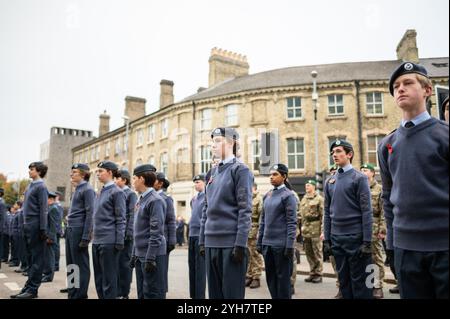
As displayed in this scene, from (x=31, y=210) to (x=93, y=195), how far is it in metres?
1.34

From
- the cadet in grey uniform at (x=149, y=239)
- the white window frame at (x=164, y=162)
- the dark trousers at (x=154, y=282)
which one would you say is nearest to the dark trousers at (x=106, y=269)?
the cadet in grey uniform at (x=149, y=239)

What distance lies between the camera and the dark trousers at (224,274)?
3.86 meters

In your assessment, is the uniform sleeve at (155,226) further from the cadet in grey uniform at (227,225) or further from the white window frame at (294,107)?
the white window frame at (294,107)

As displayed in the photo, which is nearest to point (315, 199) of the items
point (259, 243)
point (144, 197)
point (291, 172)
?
point (259, 243)

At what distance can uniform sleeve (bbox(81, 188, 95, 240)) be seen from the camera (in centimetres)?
606

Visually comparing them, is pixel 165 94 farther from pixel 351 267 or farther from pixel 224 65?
pixel 351 267

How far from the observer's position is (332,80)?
26.2 meters

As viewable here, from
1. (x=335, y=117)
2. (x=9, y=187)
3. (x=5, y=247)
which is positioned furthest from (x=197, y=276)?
(x=9, y=187)

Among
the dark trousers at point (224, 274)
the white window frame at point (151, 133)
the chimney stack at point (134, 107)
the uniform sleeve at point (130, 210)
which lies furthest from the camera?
the chimney stack at point (134, 107)

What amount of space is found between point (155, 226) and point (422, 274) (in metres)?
3.48

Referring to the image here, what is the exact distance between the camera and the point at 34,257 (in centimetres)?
657

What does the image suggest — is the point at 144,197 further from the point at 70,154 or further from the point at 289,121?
the point at 70,154

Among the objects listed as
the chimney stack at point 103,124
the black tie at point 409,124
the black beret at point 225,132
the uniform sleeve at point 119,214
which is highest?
the chimney stack at point 103,124

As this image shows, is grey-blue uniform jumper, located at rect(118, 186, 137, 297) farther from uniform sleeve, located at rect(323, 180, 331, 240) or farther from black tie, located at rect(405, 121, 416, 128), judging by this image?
black tie, located at rect(405, 121, 416, 128)
